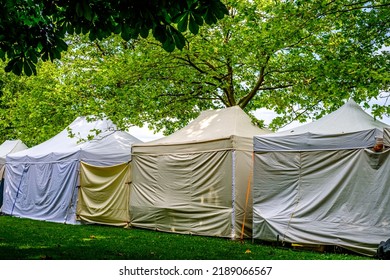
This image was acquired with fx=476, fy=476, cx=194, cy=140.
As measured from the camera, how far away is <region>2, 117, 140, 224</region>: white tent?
15562mm

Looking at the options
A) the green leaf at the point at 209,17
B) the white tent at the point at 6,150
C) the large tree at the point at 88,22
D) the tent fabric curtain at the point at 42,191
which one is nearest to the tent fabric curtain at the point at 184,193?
the tent fabric curtain at the point at 42,191

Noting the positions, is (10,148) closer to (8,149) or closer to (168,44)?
(8,149)

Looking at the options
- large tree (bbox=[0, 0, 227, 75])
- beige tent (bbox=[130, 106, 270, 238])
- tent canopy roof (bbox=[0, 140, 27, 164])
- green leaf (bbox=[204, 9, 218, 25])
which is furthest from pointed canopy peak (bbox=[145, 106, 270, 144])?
tent canopy roof (bbox=[0, 140, 27, 164])

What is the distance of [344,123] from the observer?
9.90 meters

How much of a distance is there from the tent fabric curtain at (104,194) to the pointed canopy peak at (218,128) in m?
1.93

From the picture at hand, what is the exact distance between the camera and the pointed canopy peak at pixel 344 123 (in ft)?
31.7

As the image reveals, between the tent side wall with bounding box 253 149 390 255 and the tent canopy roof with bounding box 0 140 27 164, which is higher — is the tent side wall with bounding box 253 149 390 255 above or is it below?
below

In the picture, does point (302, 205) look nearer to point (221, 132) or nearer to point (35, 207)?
point (221, 132)

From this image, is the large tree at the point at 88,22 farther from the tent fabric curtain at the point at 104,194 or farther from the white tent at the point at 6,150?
the white tent at the point at 6,150

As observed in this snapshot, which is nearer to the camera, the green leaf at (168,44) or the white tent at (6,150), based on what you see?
the green leaf at (168,44)

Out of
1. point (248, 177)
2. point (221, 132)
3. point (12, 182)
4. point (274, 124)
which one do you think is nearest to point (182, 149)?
point (221, 132)

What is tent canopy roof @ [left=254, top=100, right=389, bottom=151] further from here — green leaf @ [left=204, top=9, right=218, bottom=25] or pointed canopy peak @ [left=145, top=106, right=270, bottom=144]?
green leaf @ [left=204, top=9, right=218, bottom=25]

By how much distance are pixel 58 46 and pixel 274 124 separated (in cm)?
1211

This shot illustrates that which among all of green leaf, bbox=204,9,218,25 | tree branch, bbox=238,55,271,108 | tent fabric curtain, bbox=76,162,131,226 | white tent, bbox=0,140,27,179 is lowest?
tent fabric curtain, bbox=76,162,131,226
